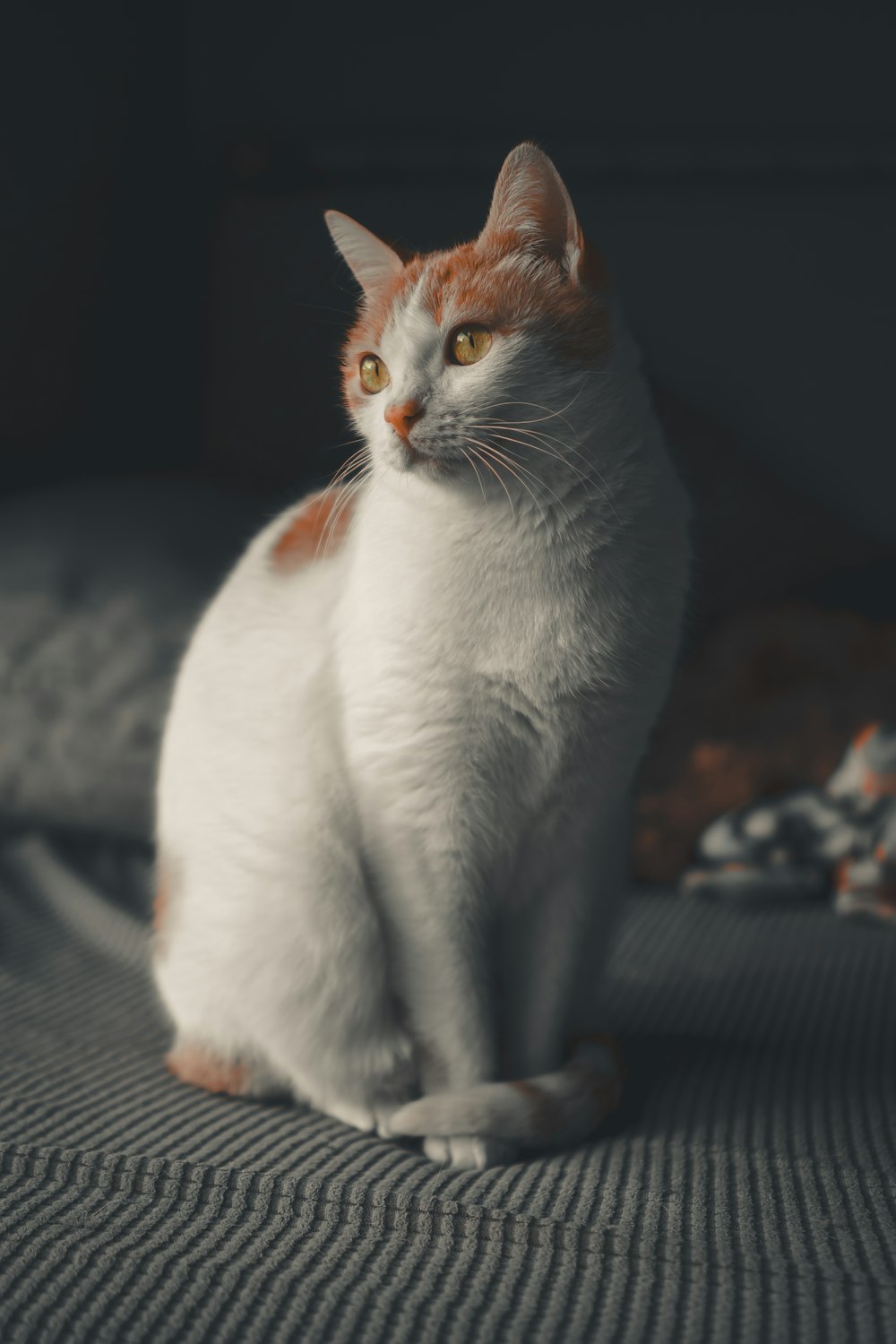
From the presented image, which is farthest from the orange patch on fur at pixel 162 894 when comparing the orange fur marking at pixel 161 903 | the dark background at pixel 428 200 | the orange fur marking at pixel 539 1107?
the dark background at pixel 428 200

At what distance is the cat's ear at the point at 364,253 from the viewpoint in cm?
84

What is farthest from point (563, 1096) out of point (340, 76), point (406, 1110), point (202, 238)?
point (340, 76)

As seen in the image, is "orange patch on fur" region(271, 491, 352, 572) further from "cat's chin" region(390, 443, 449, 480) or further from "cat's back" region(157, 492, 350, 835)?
"cat's chin" region(390, 443, 449, 480)

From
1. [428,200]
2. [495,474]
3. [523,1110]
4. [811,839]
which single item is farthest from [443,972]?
[428,200]

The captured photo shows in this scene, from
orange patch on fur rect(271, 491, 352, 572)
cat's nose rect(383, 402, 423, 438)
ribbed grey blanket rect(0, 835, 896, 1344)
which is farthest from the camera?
orange patch on fur rect(271, 491, 352, 572)

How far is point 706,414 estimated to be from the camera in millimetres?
1973

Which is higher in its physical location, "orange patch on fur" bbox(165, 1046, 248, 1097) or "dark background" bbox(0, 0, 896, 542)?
"dark background" bbox(0, 0, 896, 542)

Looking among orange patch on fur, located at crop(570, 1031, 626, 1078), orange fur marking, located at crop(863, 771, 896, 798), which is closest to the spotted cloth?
A: orange fur marking, located at crop(863, 771, 896, 798)

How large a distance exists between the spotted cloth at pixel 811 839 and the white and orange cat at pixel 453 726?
543 millimetres

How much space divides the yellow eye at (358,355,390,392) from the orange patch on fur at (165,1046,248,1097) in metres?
0.55

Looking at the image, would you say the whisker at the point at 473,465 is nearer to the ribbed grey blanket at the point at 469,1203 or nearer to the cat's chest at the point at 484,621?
the cat's chest at the point at 484,621

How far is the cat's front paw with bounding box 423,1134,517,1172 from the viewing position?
2.60 ft

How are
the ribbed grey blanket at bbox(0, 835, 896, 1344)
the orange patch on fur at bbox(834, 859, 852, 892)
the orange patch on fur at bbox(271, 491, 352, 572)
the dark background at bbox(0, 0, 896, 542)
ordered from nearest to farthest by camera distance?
the ribbed grey blanket at bbox(0, 835, 896, 1344) → the orange patch on fur at bbox(271, 491, 352, 572) → the orange patch on fur at bbox(834, 859, 852, 892) → the dark background at bbox(0, 0, 896, 542)

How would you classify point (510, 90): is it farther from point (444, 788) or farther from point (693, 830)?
point (444, 788)
